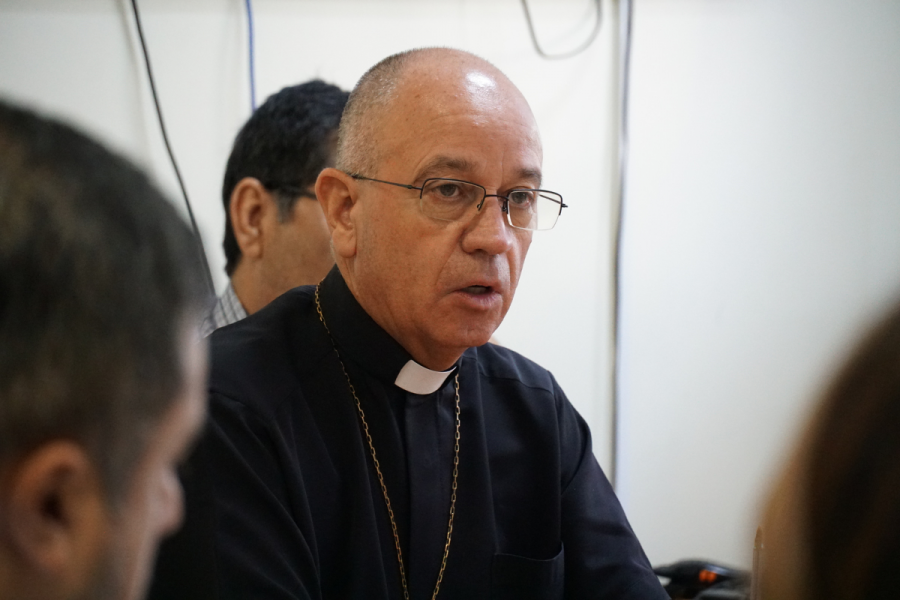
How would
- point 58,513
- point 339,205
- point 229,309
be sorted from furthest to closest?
point 229,309
point 339,205
point 58,513

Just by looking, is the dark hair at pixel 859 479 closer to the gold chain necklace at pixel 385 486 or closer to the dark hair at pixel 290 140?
the gold chain necklace at pixel 385 486

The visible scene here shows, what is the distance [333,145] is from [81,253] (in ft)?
5.04

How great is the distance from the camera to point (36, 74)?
1.92 meters

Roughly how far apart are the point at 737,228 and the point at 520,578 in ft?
5.19

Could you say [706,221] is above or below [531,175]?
below

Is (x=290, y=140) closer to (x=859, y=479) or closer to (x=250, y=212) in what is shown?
(x=250, y=212)

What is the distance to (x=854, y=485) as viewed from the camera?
0.41 metres

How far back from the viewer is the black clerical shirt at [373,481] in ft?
3.27

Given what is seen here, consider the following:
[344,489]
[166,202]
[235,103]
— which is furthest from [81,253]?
[235,103]

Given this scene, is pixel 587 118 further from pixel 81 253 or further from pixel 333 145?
pixel 81 253

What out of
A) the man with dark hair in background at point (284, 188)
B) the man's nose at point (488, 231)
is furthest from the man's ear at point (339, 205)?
the man with dark hair in background at point (284, 188)

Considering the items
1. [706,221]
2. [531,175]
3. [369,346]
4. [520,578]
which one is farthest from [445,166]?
[706,221]

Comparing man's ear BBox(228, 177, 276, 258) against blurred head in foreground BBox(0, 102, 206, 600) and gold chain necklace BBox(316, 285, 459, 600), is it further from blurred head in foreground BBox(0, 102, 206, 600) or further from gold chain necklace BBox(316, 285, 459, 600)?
blurred head in foreground BBox(0, 102, 206, 600)

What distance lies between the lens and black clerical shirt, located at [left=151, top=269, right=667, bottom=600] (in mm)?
996
